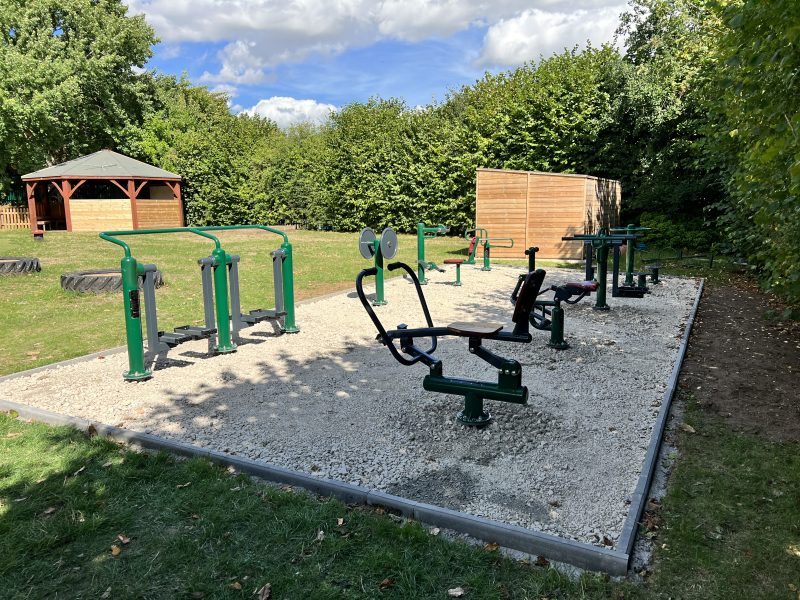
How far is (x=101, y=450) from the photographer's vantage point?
3.99 metres

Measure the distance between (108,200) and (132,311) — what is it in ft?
70.7

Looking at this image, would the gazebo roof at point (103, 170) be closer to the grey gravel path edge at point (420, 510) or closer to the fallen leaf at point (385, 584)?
the grey gravel path edge at point (420, 510)

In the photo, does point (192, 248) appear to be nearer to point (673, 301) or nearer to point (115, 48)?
point (673, 301)

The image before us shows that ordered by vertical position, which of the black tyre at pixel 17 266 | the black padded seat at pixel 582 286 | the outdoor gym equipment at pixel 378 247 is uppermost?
the outdoor gym equipment at pixel 378 247

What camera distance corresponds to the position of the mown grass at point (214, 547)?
2.62 meters

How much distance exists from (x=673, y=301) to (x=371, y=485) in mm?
7601

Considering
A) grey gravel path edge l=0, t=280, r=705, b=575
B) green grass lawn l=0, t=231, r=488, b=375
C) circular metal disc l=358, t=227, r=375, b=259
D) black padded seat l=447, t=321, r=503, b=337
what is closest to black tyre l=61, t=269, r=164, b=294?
green grass lawn l=0, t=231, r=488, b=375

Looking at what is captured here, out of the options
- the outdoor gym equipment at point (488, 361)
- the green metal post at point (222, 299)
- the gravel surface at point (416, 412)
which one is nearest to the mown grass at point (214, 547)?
the gravel surface at point (416, 412)

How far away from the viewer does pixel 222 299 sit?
6.20m

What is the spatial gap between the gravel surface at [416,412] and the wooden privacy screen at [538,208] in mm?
8048

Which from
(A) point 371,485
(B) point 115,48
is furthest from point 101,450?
(B) point 115,48

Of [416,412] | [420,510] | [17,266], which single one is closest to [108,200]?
[17,266]

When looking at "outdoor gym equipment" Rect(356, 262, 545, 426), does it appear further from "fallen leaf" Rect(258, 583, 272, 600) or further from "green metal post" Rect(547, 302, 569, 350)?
"green metal post" Rect(547, 302, 569, 350)

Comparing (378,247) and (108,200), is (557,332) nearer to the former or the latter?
(378,247)
